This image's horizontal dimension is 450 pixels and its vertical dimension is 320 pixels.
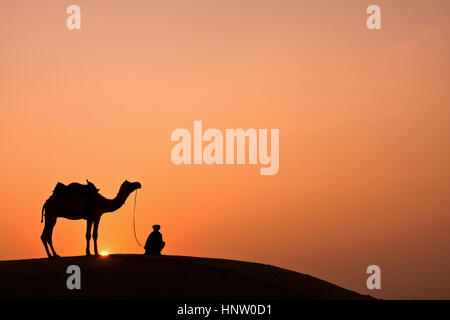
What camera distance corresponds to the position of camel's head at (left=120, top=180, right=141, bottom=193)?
34219 mm

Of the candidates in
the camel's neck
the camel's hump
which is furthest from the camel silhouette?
the camel's neck

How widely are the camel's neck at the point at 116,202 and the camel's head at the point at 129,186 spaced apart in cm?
14

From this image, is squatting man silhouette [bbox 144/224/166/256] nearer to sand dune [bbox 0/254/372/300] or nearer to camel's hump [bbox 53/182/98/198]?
sand dune [bbox 0/254/372/300]

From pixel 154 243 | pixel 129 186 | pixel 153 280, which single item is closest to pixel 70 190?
pixel 129 186

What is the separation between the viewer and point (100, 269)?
96.4 feet

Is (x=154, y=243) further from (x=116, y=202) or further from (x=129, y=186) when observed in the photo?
(x=129, y=186)

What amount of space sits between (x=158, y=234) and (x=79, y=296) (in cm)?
647

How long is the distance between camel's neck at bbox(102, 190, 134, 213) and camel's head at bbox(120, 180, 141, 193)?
143mm

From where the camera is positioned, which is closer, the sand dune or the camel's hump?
the sand dune

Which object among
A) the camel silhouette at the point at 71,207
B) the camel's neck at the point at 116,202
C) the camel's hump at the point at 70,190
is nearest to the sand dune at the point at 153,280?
the camel silhouette at the point at 71,207

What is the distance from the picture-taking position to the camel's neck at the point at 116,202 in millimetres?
33372
